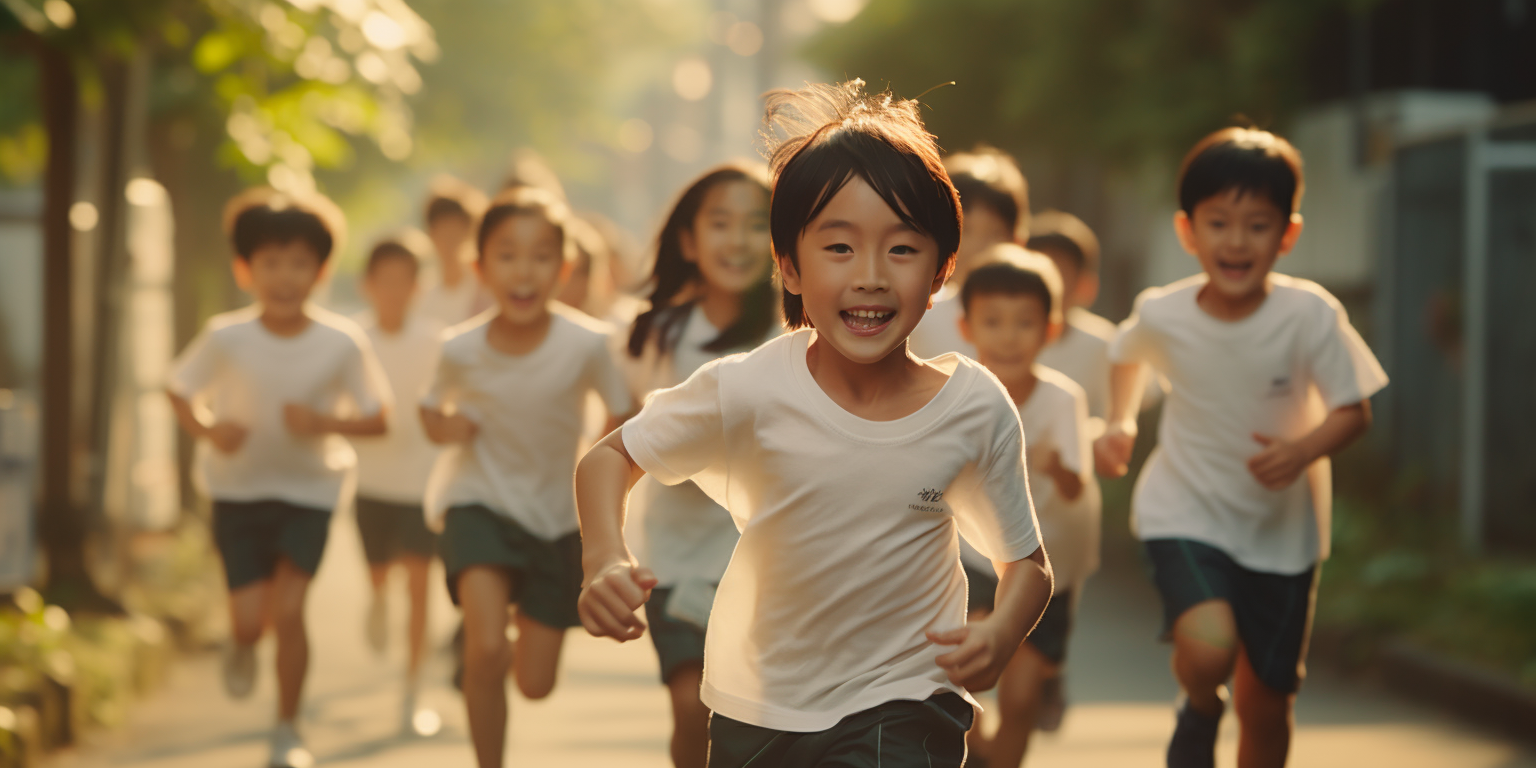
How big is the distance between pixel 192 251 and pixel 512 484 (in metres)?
11.0

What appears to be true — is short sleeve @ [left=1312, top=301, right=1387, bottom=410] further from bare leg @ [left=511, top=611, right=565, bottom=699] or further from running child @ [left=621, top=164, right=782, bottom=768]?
bare leg @ [left=511, top=611, right=565, bottom=699]

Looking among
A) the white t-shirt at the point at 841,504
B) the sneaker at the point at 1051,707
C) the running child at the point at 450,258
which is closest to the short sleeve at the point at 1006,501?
the white t-shirt at the point at 841,504

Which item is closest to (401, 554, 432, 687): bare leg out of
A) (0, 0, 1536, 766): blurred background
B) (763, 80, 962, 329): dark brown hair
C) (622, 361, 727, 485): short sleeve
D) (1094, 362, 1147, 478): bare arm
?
(0, 0, 1536, 766): blurred background

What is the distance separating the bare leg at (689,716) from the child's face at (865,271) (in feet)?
5.95

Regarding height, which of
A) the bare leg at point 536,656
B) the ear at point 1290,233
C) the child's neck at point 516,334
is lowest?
the bare leg at point 536,656

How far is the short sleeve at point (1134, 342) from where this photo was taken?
5355 mm

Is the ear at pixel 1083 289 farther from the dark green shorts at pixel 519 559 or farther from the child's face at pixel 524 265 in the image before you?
the dark green shorts at pixel 519 559

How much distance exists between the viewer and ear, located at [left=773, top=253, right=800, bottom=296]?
11.1 feet

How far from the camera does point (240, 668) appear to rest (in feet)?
22.8

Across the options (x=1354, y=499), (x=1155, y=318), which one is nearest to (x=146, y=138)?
(x=1354, y=499)

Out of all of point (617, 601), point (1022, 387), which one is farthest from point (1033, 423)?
point (617, 601)

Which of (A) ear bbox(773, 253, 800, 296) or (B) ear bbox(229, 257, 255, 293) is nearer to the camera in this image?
(A) ear bbox(773, 253, 800, 296)

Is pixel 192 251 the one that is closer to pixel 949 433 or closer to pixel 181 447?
pixel 181 447

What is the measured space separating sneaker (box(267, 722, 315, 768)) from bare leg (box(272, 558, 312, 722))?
1.7 inches
